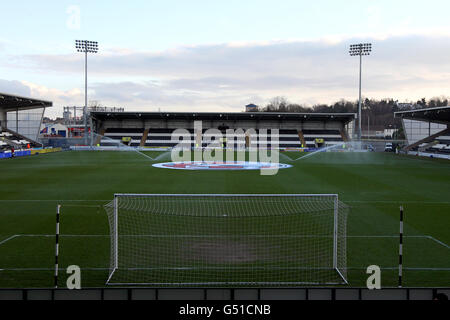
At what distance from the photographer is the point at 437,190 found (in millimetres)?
21453

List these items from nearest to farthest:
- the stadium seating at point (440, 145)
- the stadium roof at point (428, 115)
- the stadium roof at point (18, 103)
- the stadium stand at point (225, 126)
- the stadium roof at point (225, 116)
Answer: the stadium roof at point (428, 115) < the stadium roof at point (18, 103) < the stadium seating at point (440, 145) < the stadium roof at point (225, 116) < the stadium stand at point (225, 126)

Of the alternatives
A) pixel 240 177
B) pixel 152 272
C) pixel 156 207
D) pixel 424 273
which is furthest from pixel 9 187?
pixel 424 273

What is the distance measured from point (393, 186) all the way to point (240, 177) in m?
9.46

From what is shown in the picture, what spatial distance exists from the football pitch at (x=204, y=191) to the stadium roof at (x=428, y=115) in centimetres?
2248

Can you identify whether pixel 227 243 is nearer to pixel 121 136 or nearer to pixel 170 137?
pixel 170 137

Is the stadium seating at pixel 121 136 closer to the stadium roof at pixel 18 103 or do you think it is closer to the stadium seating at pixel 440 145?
the stadium roof at pixel 18 103

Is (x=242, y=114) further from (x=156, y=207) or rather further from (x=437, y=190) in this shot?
(x=156, y=207)

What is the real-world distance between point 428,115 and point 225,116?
34533 mm

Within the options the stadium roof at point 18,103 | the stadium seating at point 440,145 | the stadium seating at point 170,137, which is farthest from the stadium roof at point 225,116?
the stadium seating at point 440,145

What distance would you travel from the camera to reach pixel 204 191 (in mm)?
20516

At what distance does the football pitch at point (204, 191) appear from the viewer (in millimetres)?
9078

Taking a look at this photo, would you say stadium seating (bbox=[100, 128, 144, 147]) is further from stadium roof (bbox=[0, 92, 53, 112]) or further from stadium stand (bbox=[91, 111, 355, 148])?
stadium roof (bbox=[0, 92, 53, 112])
